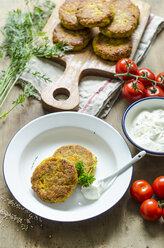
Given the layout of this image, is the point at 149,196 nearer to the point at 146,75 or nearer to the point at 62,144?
the point at 62,144

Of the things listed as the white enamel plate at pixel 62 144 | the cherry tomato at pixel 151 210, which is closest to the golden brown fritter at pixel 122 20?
the white enamel plate at pixel 62 144

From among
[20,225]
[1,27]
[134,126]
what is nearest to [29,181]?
[20,225]

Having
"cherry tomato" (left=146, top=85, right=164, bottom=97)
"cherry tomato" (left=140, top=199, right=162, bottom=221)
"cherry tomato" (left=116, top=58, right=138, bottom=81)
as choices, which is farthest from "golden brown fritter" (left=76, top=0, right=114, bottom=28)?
"cherry tomato" (left=140, top=199, right=162, bottom=221)

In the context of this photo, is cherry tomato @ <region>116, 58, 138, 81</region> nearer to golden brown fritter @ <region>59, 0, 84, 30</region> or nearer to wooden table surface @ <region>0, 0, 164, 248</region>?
golden brown fritter @ <region>59, 0, 84, 30</region>

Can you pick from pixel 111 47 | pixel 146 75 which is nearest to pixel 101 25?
pixel 111 47

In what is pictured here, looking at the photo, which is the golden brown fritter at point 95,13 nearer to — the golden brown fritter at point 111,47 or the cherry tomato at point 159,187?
the golden brown fritter at point 111,47

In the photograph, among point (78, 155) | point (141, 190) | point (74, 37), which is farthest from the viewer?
point (74, 37)

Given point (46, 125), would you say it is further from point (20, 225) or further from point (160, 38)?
point (160, 38)

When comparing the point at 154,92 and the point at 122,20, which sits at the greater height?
the point at 122,20
